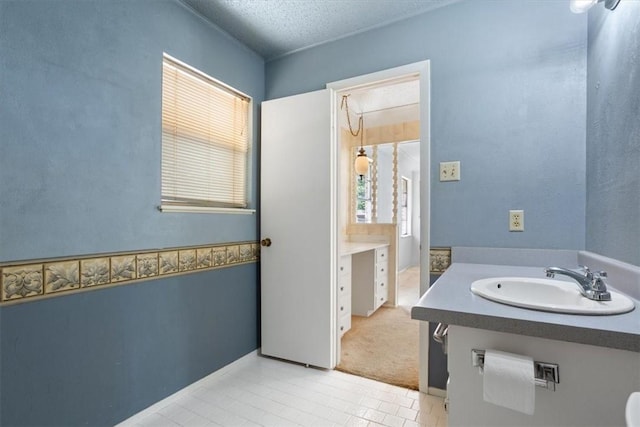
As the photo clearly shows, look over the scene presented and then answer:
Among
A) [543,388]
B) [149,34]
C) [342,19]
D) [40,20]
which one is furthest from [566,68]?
[40,20]

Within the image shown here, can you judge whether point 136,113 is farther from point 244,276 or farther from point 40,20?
point 244,276

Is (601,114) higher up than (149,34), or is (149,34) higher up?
(149,34)

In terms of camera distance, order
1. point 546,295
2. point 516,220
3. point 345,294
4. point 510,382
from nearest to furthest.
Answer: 1. point 510,382
2. point 546,295
3. point 516,220
4. point 345,294

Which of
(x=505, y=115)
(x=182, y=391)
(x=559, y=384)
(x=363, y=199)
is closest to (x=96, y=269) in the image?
(x=182, y=391)

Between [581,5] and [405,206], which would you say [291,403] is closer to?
[581,5]

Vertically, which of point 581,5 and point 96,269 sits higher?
point 581,5

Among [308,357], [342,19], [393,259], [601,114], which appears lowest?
[308,357]

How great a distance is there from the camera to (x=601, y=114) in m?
1.37

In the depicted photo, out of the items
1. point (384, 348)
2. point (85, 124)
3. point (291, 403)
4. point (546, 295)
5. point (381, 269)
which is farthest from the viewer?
point (381, 269)

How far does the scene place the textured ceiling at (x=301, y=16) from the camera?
1.90 meters

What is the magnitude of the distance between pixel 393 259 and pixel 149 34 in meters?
3.38

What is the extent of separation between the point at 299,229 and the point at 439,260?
1.00 m

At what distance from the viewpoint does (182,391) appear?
1.87m

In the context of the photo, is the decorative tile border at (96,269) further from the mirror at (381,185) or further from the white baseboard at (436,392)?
the mirror at (381,185)
